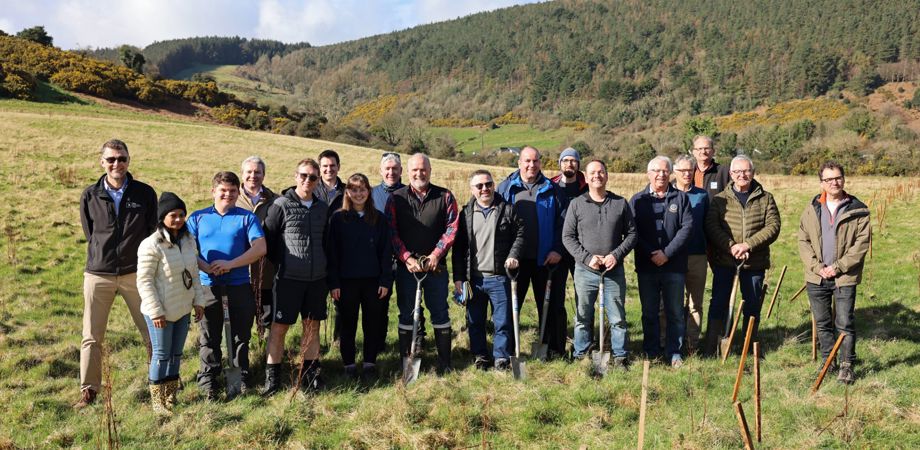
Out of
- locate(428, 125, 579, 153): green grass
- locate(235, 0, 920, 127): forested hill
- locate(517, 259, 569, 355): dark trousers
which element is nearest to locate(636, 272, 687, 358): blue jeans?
locate(517, 259, 569, 355): dark trousers

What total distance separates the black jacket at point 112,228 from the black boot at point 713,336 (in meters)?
5.89

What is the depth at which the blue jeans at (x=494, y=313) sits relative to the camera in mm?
5812

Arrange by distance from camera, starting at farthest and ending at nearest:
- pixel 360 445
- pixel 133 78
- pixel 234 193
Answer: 1. pixel 133 78
2. pixel 234 193
3. pixel 360 445

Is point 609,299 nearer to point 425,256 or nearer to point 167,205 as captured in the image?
point 425,256

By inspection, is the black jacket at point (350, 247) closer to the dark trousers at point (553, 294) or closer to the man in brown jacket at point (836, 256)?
the dark trousers at point (553, 294)

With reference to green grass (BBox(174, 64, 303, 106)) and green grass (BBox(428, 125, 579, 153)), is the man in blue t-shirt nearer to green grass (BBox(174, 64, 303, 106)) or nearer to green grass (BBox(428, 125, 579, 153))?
green grass (BBox(174, 64, 303, 106))

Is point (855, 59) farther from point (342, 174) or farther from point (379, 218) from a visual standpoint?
point (379, 218)

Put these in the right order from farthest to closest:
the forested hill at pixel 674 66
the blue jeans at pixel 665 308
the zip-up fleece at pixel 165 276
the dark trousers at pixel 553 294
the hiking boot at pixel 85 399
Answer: the forested hill at pixel 674 66 → the dark trousers at pixel 553 294 → the blue jeans at pixel 665 308 → the hiking boot at pixel 85 399 → the zip-up fleece at pixel 165 276

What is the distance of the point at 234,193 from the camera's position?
16.8ft

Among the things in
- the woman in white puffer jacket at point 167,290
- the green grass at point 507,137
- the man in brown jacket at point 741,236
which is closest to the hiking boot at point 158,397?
the woman in white puffer jacket at point 167,290

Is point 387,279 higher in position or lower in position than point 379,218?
lower

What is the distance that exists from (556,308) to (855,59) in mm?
155550

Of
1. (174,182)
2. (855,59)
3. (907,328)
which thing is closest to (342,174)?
(174,182)

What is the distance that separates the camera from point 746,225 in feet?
19.9
